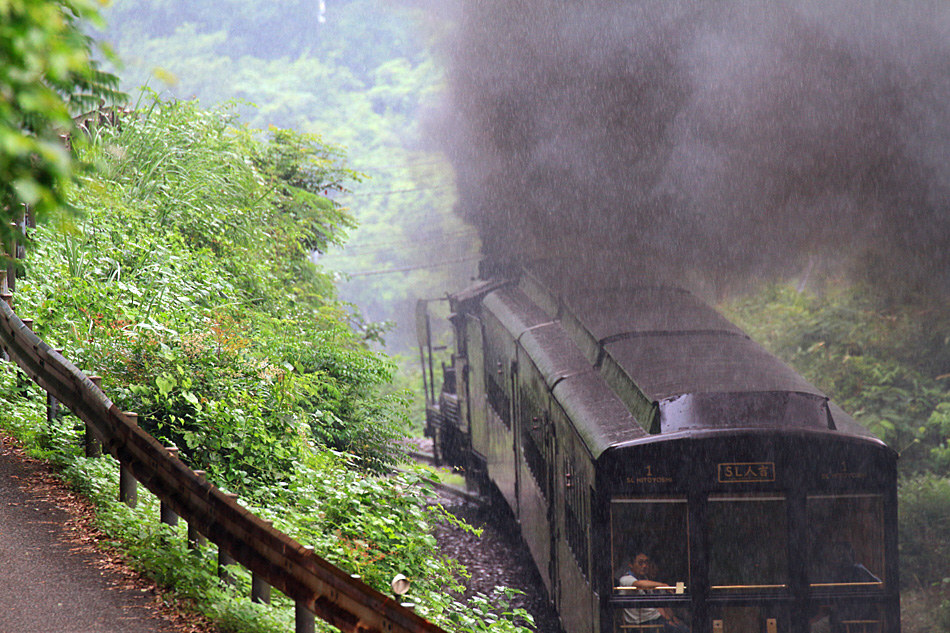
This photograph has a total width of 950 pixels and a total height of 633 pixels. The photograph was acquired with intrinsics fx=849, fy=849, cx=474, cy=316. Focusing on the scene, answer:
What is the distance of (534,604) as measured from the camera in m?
9.33

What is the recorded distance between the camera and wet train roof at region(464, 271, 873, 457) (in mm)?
6035

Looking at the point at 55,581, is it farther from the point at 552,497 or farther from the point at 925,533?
the point at 925,533

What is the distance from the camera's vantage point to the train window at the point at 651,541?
5.85 m

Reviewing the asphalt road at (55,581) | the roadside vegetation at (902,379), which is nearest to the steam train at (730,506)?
the asphalt road at (55,581)

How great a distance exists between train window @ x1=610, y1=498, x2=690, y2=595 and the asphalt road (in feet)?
10.9

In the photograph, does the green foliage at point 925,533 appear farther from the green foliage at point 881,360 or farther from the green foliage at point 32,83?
the green foliage at point 32,83

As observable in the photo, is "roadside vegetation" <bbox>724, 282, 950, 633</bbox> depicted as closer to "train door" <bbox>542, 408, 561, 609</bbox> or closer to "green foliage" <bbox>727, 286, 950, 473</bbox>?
"green foliage" <bbox>727, 286, 950, 473</bbox>

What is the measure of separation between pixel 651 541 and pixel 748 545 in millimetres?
664

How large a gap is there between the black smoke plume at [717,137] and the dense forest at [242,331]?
1.85m

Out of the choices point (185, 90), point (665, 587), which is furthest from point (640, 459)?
point (185, 90)

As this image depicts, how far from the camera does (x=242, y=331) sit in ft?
26.0

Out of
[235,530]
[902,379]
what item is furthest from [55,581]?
[902,379]

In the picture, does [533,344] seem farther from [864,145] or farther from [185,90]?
[185,90]

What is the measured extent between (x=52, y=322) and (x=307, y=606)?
15.3 ft
